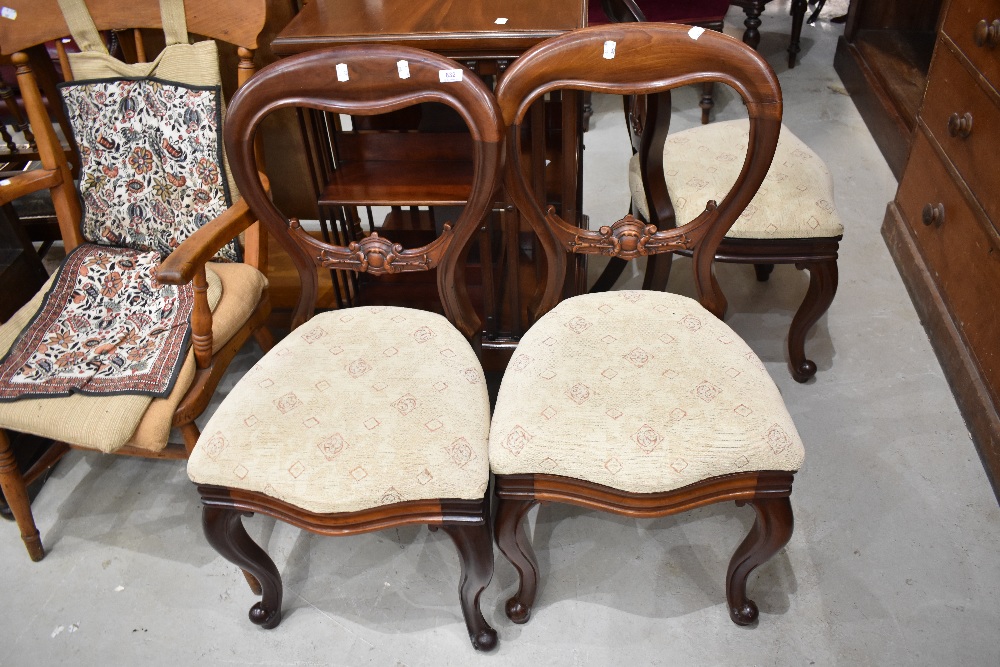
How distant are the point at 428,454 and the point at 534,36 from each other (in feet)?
2.75

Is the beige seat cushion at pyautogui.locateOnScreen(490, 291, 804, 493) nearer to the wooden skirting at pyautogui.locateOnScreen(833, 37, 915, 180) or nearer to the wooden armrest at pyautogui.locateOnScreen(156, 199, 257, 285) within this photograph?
the wooden armrest at pyautogui.locateOnScreen(156, 199, 257, 285)

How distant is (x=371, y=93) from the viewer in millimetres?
1353

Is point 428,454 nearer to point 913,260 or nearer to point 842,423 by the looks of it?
point 842,423

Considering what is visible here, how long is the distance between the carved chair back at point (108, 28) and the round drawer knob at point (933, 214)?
1831mm

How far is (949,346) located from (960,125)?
1.93 ft

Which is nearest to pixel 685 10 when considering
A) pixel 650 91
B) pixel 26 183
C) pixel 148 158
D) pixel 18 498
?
pixel 650 91

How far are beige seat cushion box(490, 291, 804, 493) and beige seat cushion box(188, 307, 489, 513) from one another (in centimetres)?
8

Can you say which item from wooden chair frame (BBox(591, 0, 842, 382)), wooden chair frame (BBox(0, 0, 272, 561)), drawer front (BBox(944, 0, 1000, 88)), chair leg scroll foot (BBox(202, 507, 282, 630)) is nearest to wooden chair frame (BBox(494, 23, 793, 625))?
wooden chair frame (BBox(591, 0, 842, 382))

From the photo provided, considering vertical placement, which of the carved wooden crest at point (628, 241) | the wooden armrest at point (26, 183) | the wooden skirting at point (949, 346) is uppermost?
the wooden armrest at point (26, 183)

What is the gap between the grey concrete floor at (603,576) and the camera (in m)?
1.52

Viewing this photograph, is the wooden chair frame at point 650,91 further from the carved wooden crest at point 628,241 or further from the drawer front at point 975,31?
the drawer front at point 975,31

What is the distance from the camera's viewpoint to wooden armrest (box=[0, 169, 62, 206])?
5.38ft

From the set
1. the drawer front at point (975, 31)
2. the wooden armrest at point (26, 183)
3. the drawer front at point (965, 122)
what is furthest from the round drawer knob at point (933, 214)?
the wooden armrest at point (26, 183)

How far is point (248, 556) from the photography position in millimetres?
1440
